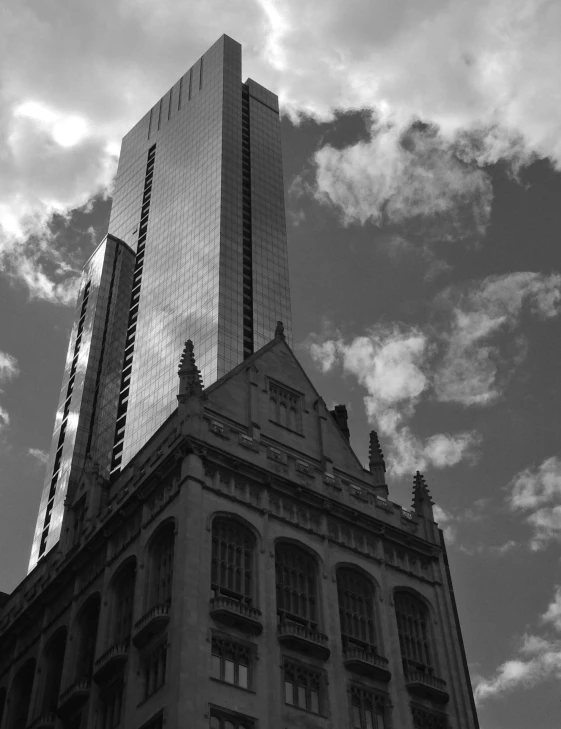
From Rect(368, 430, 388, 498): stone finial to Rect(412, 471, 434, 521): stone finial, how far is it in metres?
1.96

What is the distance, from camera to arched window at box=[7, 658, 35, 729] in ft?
200

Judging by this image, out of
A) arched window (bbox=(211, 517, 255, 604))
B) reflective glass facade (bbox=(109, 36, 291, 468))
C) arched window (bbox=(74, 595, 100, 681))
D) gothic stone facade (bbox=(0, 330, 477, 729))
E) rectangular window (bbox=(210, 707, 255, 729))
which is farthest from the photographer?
reflective glass facade (bbox=(109, 36, 291, 468))

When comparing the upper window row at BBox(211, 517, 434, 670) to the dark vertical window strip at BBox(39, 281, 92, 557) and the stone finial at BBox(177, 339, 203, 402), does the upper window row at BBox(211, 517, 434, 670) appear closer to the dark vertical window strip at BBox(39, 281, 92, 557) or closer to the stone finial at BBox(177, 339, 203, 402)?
the stone finial at BBox(177, 339, 203, 402)

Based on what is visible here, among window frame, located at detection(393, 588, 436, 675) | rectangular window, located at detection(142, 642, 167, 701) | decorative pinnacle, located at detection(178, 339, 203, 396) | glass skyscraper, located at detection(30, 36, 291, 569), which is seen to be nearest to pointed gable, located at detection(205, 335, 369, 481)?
decorative pinnacle, located at detection(178, 339, 203, 396)

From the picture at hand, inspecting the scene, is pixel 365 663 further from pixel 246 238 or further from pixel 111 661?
pixel 246 238

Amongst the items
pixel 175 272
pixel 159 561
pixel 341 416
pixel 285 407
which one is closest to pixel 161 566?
pixel 159 561

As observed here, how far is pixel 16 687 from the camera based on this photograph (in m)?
62.8

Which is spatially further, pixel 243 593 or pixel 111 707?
pixel 243 593

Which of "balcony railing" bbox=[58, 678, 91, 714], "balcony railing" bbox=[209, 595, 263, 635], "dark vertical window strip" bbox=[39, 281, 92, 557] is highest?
"dark vertical window strip" bbox=[39, 281, 92, 557]

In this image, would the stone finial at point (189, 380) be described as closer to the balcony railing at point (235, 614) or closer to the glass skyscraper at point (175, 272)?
the balcony railing at point (235, 614)

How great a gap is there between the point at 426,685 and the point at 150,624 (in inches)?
615

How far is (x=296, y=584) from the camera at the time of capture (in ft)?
179

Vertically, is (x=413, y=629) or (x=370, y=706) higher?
(x=413, y=629)

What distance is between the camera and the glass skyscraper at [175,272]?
13575 cm
